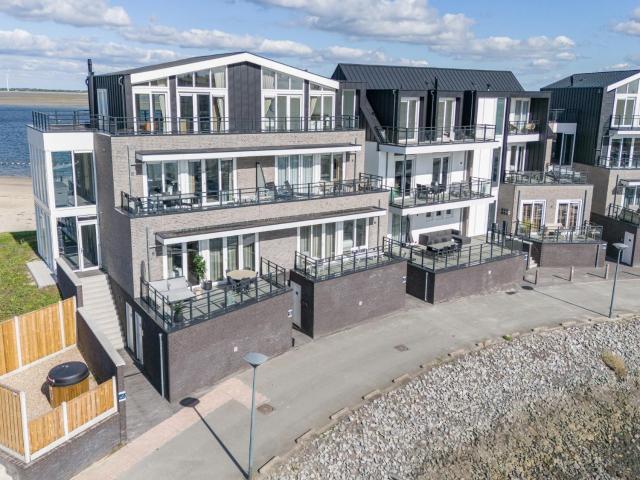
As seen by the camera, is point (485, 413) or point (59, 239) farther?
point (59, 239)

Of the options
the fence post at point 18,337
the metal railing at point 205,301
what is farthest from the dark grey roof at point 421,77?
the fence post at point 18,337

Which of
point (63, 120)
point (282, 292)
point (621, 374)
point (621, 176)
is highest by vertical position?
point (63, 120)

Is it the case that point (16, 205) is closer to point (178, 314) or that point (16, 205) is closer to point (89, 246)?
point (89, 246)

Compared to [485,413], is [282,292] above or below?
above

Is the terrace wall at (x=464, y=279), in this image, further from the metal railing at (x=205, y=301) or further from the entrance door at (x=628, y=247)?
the entrance door at (x=628, y=247)

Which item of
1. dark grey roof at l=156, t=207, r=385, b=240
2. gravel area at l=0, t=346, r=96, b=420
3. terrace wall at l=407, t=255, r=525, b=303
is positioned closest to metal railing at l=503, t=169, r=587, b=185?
terrace wall at l=407, t=255, r=525, b=303

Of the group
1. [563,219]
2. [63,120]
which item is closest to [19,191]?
[63,120]

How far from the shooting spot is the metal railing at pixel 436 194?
2852 cm

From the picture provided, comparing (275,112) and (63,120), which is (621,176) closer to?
(275,112)

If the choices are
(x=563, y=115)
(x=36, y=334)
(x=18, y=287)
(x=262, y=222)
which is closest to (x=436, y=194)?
(x=262, y=222)

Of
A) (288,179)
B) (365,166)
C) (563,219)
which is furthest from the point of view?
(563,219)

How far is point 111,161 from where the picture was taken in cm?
2067

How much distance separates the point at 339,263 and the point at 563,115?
23628mm

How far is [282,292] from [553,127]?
85.4ft
